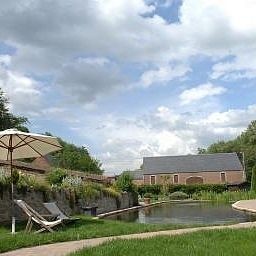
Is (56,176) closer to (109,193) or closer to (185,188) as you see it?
(109,193)

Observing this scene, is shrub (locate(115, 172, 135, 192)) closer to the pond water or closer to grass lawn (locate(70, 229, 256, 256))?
the pond water

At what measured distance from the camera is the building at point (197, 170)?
7744 cm

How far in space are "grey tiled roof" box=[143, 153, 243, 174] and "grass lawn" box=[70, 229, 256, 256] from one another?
69.3 m

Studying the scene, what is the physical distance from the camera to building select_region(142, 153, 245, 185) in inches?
3049

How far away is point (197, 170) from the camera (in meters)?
78.9

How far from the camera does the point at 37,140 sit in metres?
13.9

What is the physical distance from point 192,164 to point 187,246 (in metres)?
71.5

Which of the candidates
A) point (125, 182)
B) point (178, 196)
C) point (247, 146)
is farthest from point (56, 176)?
point (247, 146)

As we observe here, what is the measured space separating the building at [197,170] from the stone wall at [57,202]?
48.5 m

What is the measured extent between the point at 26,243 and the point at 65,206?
10199 millimetres

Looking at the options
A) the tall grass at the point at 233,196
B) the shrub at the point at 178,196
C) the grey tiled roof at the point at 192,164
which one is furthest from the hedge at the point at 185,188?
the grey tiled roof at the point at 192,164

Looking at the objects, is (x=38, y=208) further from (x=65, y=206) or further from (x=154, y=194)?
(x=154, y=194)

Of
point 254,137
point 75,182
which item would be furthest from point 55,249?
point 254,137

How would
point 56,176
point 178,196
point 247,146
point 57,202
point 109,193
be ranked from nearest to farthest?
point 57,202, point 56,176, point 109,193, point 178,196, point 247,146
